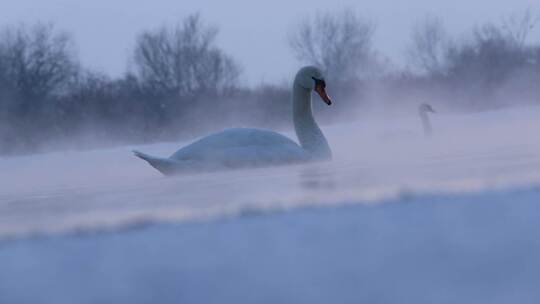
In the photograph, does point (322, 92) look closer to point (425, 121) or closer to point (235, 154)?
point (235, 154)

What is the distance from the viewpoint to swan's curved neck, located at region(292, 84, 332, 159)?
7689 millimetres

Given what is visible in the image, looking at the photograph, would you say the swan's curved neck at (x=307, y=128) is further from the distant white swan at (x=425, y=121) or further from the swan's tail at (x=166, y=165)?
the distant white swan at (x=425, y=121)

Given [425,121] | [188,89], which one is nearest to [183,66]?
[188,89]

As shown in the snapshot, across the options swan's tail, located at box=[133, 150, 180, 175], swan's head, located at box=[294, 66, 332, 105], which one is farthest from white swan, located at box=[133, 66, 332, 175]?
swan's head, located at box=[294, 66, 332, 105]

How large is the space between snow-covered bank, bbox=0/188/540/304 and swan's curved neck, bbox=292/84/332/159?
18.2 ft

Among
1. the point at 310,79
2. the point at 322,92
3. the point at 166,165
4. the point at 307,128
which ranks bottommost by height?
the point at 166,165

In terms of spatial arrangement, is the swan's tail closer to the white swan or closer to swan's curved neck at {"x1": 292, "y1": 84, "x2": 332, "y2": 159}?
the white swan

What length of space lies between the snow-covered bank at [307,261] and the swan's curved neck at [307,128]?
18.2 feet

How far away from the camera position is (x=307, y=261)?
5.48 feet

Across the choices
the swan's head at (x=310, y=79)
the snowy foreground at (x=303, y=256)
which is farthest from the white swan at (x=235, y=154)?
the snowy foreground at (x=303, y=256)

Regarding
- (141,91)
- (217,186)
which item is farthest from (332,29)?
(217,186)

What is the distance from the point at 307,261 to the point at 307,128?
265 inches

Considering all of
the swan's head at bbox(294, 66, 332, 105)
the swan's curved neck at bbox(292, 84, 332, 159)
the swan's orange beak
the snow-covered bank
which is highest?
the swan's head at bbox(294, 66, 332, 105)

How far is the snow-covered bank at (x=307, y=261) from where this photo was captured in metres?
1.49
